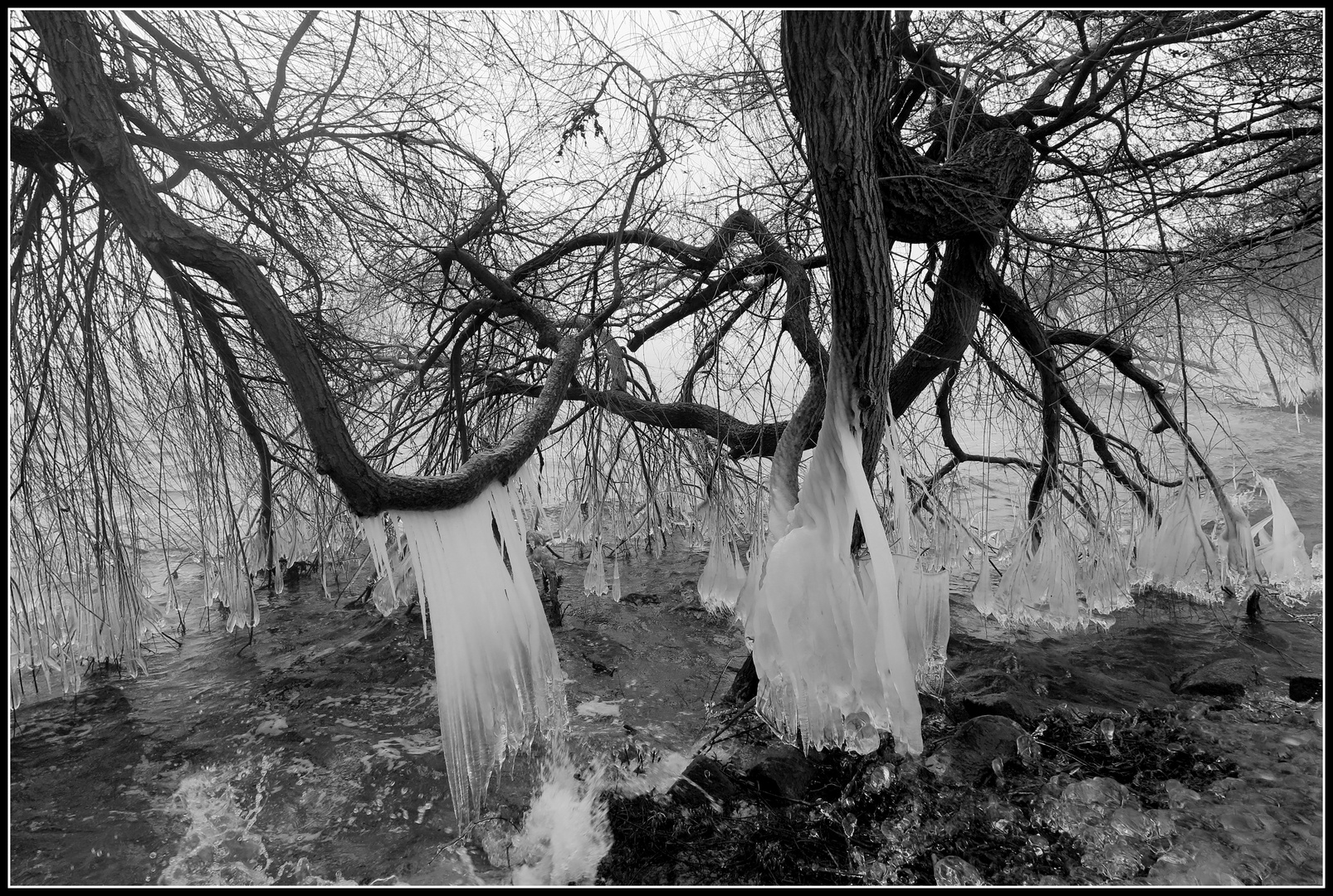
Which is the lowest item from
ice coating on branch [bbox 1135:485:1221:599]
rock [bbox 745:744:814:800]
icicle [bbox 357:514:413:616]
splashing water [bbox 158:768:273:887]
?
rock [bbox 745:744:814:800]

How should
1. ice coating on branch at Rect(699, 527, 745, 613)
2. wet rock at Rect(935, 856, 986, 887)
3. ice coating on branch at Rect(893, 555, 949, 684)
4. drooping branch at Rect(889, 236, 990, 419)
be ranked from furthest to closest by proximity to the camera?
ice coating on branch at Rect(699, 527, 745, 613) → drooping branch at Rect(889, 236, 990, 419) → ice coating on branch at Rect(893, 555, 949, 684) → wet rock at Rect(935, 856, 986, 887)

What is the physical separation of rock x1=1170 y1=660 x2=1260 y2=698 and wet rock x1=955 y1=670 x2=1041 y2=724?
1004 mm

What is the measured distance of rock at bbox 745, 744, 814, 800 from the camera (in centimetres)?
344

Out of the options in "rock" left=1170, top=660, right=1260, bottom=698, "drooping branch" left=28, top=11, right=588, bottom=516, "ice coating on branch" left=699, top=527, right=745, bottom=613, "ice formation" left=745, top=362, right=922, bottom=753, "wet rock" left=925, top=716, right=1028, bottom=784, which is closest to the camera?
"drooping branch" left=28, top=11, right=588, bottom=516

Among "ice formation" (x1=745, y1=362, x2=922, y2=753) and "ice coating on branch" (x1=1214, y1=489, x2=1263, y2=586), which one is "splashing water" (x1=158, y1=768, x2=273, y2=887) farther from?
"ice coating on branch" (x1=1214, y1=489, x2=1263, y2=586)

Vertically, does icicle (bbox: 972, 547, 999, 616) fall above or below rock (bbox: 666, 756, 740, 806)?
above

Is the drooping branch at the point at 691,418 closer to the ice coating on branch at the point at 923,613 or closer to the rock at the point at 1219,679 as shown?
the ice coating on branch at the point at 923,613

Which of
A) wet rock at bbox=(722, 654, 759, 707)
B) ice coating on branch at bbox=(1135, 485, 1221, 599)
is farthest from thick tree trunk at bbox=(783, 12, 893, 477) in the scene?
ice coating on branch at bbox=(1135, 485, 1221, 599)

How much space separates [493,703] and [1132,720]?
3.45 meters

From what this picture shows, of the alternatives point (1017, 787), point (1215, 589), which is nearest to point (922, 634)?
point (1017, 787)

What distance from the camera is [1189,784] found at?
345 centimetres

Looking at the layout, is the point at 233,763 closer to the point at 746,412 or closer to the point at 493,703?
the point at 493,703

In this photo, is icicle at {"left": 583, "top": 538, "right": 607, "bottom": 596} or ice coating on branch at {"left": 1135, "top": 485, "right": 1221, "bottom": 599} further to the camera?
icicle at {"left": 583, "top": 538, "right": 607, "bottom": 596}

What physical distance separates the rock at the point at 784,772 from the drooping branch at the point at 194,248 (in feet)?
6.82
